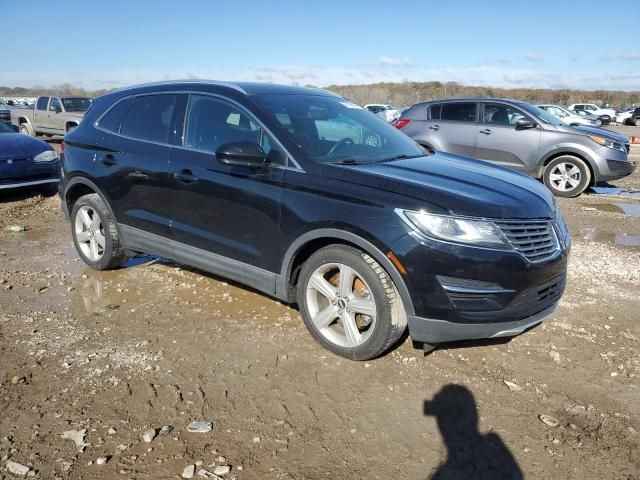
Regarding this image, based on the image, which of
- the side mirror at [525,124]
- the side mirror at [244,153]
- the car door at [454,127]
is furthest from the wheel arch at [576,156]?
the side mirror at [244,153]

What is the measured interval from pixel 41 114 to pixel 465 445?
19.1 metres

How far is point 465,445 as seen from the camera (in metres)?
2.69

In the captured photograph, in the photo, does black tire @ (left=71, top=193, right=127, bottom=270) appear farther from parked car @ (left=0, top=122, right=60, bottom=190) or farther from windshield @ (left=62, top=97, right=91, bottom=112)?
windshield @ (left=62, top=97, right=91, bottom=112)

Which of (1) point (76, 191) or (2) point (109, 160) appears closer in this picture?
(2) point (109, 160)

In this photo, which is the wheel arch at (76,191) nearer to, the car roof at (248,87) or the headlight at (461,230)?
the car roof at (248,87)

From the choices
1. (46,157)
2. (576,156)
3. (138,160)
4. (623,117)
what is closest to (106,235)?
(138,160)

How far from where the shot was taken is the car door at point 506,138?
31.9 feet

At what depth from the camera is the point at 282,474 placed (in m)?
2.47

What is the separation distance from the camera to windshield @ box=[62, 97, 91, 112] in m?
17.5

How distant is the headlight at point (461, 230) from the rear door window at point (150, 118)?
7.89 feet

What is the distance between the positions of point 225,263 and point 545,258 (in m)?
2.27

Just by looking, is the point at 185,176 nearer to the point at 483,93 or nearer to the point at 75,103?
the point at 75,103

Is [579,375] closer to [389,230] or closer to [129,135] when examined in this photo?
[389,230]

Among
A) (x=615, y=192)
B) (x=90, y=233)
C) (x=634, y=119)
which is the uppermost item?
(x=634, y=119)
